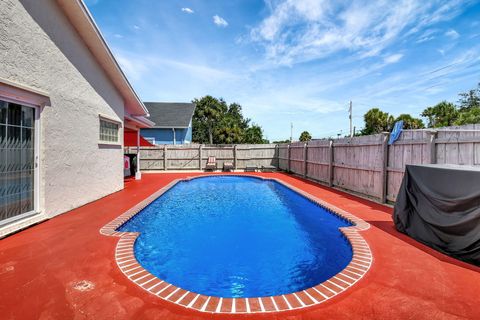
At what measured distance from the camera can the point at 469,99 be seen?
130ft

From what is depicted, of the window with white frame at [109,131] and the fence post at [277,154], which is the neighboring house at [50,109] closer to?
the window with white frame at [109,131]

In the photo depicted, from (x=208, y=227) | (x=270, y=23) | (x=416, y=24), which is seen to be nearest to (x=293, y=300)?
(x=208, y=227)

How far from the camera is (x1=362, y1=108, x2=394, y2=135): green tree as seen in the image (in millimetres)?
35500

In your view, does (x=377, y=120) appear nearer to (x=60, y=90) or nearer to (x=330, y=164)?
(x=330, y=164)

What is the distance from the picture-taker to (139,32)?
449 inches

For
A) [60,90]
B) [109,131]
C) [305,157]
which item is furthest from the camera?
[305,157]

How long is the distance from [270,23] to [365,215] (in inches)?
405

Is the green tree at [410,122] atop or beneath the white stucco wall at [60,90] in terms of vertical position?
atop

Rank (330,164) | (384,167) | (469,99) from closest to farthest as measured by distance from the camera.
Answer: (384,167)
(330,164)
(469,99)

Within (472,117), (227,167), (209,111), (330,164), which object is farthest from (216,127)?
(472,117)

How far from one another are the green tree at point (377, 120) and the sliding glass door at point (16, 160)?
39.8 m

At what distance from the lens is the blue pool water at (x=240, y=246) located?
12.2 feet

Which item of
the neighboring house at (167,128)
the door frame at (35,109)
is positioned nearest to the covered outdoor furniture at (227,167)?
the neighboring house at (167,128)

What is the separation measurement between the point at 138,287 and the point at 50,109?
5.53 meters
